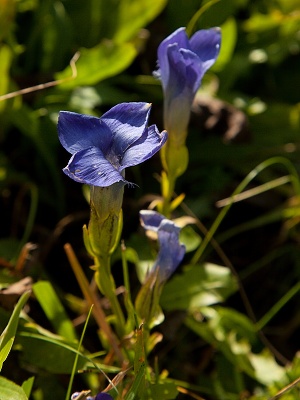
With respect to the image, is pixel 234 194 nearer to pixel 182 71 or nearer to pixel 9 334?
pixel 182 71

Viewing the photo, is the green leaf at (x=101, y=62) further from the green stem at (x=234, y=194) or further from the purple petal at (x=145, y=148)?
the purple petal at (x=145, y=148)

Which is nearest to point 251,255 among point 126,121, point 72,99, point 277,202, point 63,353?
point 277,202

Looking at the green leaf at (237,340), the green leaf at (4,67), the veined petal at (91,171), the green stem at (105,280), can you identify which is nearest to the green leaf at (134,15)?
the green leaf at (4,67)

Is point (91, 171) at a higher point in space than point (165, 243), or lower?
higher

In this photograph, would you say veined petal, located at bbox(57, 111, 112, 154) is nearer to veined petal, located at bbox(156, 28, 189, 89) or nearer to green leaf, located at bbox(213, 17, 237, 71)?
veined petal, located at bbox(156, 28, 189, 89)

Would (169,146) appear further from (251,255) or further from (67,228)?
(251,255)

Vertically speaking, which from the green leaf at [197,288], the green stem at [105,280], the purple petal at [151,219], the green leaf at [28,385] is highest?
the purple petal at [151,219]

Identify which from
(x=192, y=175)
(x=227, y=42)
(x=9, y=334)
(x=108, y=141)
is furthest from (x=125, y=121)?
(x=227, y=42)
